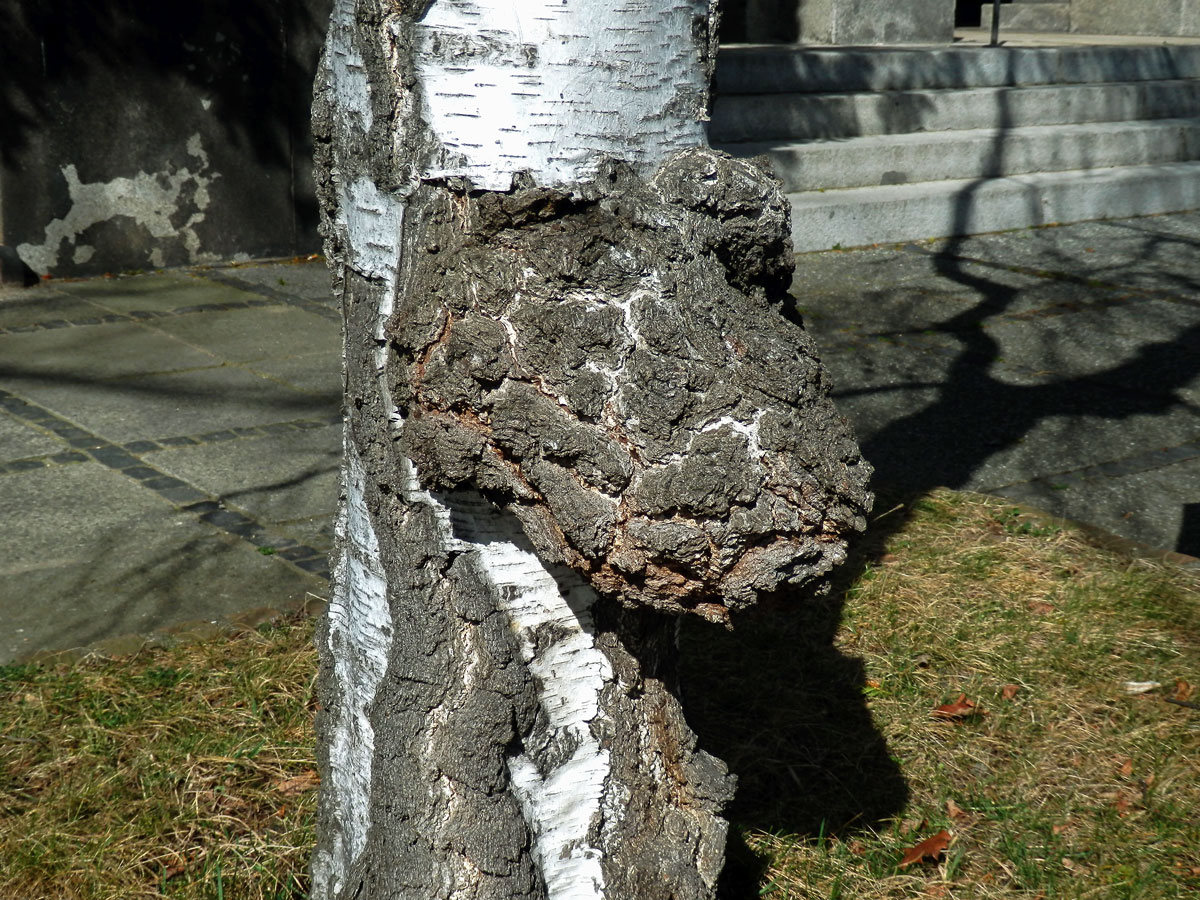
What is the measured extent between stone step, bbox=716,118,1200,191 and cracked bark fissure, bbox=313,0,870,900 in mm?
7446

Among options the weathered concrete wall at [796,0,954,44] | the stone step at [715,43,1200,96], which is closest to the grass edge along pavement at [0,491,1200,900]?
the stone step at [715,43,1200,96]

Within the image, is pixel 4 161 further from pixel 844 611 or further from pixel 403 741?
A: pixel 403 741

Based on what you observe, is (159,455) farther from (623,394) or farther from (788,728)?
(623,394)

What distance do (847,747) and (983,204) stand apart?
7.44 m

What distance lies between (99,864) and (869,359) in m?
4.97

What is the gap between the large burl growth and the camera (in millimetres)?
1796

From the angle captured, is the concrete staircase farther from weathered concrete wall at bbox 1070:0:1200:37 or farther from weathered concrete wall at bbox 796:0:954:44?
weathered concrete wall at bbox 1070:0:1200:37

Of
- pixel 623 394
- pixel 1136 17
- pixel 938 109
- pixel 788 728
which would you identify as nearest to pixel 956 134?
pixel 938 109

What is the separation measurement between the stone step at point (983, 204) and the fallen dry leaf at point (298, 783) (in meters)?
6.56

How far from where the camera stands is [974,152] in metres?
10.3

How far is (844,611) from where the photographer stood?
Result: 409 centimetres

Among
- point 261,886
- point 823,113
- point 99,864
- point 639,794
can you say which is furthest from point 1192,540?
point 823,113

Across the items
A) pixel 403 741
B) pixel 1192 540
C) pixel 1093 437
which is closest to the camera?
pixel 403 741

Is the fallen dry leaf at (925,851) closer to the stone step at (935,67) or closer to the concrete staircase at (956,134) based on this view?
the concrete staircase at (956,134)
